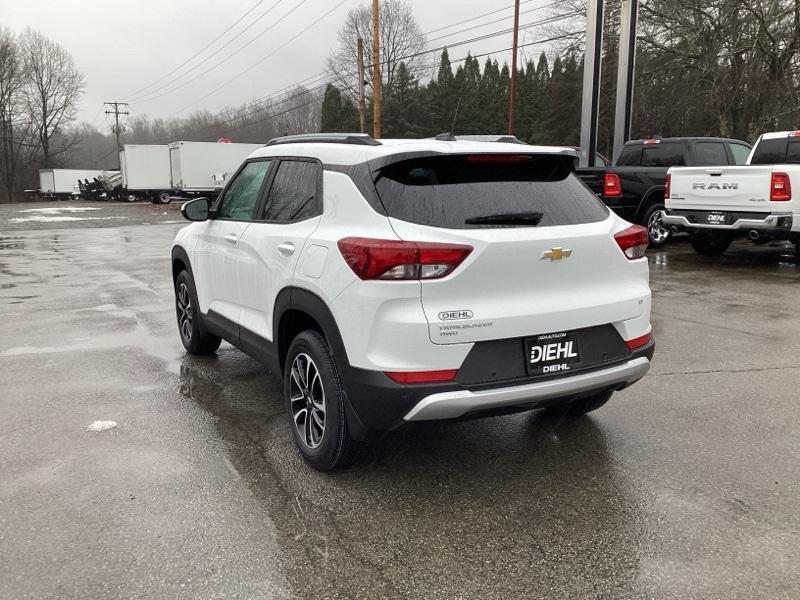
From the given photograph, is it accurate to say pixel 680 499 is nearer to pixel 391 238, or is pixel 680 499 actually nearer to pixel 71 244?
pixel 391 238

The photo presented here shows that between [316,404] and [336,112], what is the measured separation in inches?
2568

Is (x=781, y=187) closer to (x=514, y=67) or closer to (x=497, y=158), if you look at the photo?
(x=497, y=158)

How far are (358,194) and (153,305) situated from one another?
6.03 m

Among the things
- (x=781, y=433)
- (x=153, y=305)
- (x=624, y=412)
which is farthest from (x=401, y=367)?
(x=153, y=305)

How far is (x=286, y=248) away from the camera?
12.5 ft

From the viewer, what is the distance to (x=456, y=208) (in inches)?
128

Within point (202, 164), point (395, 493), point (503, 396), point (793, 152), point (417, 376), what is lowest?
point (395, 493)

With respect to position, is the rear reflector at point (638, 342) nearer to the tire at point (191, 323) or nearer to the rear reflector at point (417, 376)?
the rear reflector at point (417, 376)

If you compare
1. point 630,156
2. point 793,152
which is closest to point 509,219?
point 793,152

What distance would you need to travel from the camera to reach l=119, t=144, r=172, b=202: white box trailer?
43.2m

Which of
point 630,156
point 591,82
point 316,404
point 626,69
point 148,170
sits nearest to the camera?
point 316,404

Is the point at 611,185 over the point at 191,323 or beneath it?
over

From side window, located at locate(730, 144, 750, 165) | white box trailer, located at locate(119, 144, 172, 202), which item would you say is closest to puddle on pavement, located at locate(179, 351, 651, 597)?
side window, located at locate(730, 144, 750, 165)

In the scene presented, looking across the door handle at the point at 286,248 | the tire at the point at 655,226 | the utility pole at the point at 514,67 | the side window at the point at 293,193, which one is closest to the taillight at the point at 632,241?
the side window at the point at 293,193
